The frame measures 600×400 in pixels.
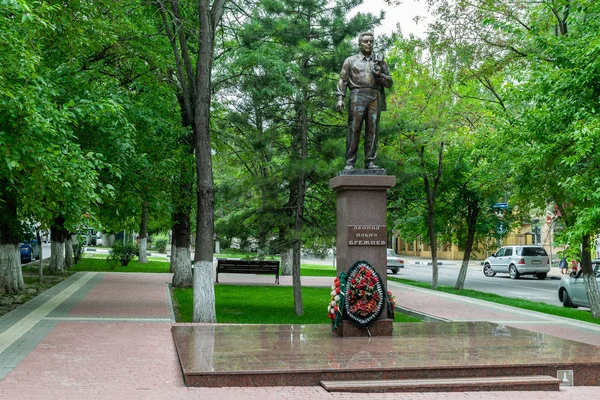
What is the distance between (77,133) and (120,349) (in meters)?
6.63

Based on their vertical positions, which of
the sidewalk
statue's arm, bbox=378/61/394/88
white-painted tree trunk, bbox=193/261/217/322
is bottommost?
the sidewalk

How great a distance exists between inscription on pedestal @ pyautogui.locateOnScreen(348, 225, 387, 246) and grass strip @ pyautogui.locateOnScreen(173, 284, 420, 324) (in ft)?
15.1

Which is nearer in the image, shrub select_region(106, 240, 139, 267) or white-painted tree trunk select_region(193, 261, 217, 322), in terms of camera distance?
white-painted tree trunk select_region(193, 261, 217, 322)

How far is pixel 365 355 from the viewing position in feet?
28.9

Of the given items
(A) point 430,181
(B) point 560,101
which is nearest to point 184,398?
(B) point 560,101

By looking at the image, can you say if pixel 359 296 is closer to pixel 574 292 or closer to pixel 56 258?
pixel 574 292

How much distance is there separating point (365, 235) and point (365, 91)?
2.48 metres

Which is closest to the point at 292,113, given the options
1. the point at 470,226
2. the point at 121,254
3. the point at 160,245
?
the point at 470,226

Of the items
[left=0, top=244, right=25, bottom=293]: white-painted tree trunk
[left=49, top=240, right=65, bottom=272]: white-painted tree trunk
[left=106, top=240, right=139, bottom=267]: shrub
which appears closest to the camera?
[left=0, top=244, right=25, bottom=293]: white-painted tree trunk

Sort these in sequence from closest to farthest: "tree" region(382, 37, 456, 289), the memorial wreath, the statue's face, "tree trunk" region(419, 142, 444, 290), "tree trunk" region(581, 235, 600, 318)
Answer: the memorial wreath < the statue's face < "tree trunk" region(581, 235, 600, 318) < "tree" region(382, 37, 456, 289) < "tree trunk" region(419, 142, 444, 290)

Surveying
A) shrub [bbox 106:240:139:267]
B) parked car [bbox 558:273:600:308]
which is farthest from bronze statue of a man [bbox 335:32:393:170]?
shrub [bbox 106:240:139:267]

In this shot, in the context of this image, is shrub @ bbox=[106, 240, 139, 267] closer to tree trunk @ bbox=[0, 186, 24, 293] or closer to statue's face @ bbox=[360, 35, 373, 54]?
tree trunk @ bbox=[0, 186, 24, 293]

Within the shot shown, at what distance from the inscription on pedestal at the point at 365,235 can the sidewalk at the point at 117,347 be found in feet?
10.6

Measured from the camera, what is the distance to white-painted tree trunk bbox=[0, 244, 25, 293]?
18156 millimetres
